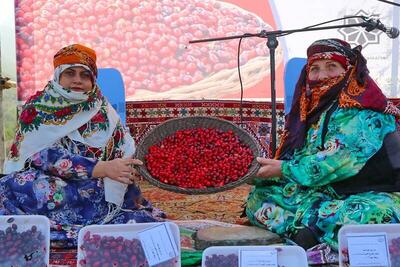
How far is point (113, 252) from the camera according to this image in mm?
1494

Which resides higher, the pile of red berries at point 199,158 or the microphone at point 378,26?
the microphone at point 378,26

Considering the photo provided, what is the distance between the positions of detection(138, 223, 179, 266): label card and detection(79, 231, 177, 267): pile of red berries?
35 millimetres

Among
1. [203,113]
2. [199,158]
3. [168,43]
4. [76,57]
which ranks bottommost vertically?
[199,158]

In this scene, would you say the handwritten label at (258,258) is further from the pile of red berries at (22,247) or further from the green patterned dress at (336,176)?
the green patterned dress at (336,176)

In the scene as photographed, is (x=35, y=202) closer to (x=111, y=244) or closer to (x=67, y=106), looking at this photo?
(x=67, y=106)

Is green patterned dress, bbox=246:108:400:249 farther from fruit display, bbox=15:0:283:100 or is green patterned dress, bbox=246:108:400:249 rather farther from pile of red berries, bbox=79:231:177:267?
fruit display, bbox=15:0:283:100

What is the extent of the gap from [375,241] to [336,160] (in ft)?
2.55

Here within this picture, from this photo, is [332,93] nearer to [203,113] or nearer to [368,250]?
[368,250]

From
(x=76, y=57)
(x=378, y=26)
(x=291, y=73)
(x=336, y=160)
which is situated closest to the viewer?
(x=336, y=160)

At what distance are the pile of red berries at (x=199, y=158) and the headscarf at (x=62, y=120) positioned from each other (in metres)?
0.75

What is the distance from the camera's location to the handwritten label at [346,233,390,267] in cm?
141

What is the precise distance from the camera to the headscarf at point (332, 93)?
2.25 m

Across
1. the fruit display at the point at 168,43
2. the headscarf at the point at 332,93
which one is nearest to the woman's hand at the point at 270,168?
the headscarf at the point at 332,93

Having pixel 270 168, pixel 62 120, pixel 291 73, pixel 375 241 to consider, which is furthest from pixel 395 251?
pixel 291 73
